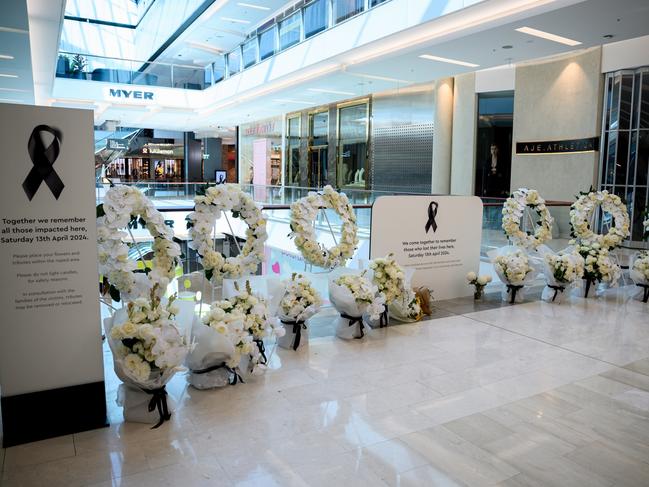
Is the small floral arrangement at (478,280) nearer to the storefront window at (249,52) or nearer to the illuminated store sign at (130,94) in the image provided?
the storefront window at (249,52)

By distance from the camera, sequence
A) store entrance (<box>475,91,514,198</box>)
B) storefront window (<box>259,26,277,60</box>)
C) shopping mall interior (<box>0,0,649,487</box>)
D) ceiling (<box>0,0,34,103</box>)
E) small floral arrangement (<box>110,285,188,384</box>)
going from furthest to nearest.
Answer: storefront window (<box>259,26,277,60</box>), store entrance (<box>475,91,514,198</box>), ceiling (<box>0,0,34,103</box>), small floral arrangement (<box>110,285,188,384</box>), shopping mall interior (<box>0,0,649,487</box>)

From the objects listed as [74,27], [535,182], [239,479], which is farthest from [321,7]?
[74,27]

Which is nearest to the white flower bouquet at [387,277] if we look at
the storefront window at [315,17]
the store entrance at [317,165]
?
the storefront window at [315,17]

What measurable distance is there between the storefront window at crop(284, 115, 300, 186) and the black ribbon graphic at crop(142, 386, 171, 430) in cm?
2018

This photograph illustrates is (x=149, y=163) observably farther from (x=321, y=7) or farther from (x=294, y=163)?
(x=321, y=7)

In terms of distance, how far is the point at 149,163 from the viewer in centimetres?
3588

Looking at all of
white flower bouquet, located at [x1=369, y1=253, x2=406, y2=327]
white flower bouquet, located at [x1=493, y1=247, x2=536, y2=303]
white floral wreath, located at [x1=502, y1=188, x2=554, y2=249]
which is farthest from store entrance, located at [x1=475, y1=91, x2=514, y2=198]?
white flower bouquet, located at [x1=369, y1=253, x2=406, y2=327]

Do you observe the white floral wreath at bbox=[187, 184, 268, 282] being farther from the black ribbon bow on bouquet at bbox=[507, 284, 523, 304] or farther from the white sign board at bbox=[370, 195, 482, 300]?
the black ribbon bow on bouquet at bbox=[507, 284, 523, 304]

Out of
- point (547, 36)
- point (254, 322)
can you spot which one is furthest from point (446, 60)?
point (254, 322)

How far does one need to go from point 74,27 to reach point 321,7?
15.3 m

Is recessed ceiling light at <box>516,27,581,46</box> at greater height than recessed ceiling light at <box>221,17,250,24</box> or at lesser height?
lesser

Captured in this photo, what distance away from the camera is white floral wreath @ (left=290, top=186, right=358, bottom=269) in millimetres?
4863

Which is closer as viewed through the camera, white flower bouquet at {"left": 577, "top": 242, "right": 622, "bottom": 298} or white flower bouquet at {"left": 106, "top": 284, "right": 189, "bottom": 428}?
white flower bouquet at {"left": 106, "top": 284, "right": 189, "bottom": 428}

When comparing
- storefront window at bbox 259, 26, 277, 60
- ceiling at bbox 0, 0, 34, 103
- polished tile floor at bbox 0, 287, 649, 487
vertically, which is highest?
storefront window at bbox 259, 26, 277, 60
